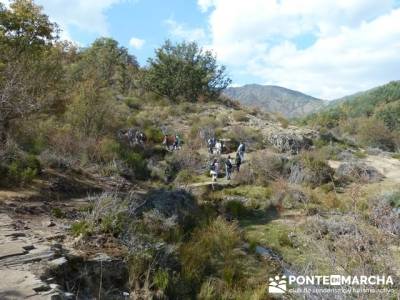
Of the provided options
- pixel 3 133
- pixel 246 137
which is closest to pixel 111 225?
pixel 3 133

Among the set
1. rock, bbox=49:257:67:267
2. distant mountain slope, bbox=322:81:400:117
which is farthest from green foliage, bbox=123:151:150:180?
distant mountain slope, bbox=322:81:400:117

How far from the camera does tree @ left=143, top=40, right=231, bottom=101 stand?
44.2 meters

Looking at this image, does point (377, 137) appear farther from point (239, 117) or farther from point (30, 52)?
point (30, 52)

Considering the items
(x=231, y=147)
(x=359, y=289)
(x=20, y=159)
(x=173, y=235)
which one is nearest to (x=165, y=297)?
(x=173, y=235)

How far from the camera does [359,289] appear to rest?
474 centimetres

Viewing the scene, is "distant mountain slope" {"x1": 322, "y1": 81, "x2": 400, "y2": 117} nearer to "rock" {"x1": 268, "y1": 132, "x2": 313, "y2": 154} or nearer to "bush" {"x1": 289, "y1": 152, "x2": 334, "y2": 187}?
"rock" {"x1": 268, "y1": 132, "x2": 313, "y2": 154}

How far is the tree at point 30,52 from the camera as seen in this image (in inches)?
674

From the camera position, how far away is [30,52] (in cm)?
1995

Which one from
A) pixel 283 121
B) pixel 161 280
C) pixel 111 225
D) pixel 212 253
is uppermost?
pixel 283 121

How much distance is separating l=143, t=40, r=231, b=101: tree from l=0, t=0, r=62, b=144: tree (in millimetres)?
22922

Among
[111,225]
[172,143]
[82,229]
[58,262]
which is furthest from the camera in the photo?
[172,143]

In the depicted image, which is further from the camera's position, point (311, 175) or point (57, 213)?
point (311, 175)

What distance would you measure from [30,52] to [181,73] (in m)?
25.1

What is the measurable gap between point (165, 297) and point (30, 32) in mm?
16753
